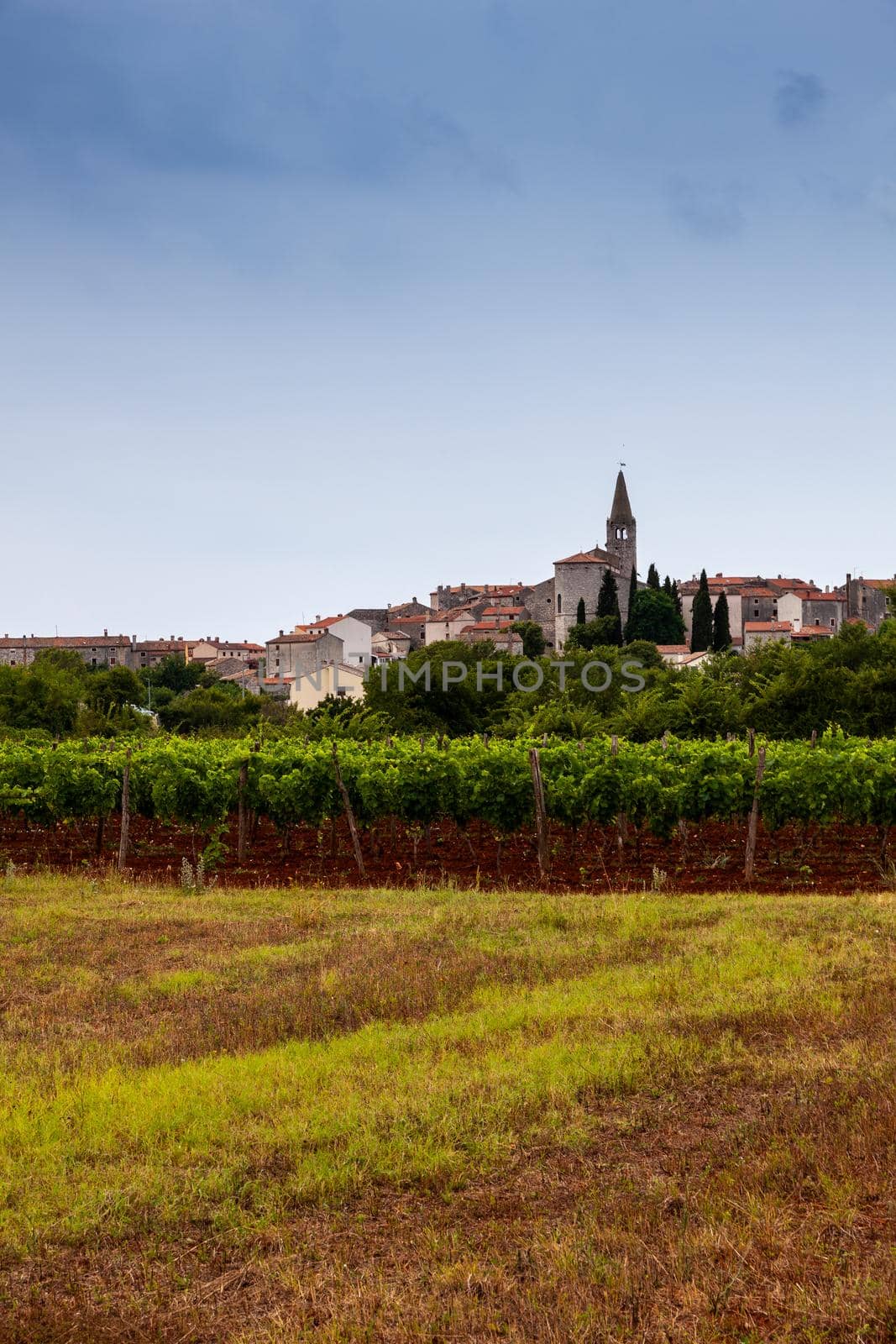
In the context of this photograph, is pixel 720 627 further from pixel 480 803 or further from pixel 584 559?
pixel 480 803

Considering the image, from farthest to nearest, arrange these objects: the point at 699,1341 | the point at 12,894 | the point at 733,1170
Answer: the point at 12,894 → the point at 733,1170 → the point at 699,1341

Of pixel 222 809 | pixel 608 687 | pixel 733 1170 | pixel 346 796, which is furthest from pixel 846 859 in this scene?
pixel 608 687

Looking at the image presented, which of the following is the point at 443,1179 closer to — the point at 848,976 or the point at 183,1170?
the point at 183,1170

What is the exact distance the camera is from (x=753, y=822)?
14.9 meters

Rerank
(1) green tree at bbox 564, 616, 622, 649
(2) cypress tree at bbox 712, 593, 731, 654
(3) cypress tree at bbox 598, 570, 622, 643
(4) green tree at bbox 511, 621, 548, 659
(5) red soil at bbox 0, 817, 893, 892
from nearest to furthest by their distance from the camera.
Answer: (5) red soil at bbox 0, 817, 893, 892 < (2) cypress tree at bbox 712, 593, 731, 654 < (1) green tree at bbox 564, 616, 622, 649 < (3) cypress tree at bbox 598, 570, 622, 643 < (4) green tree at bbox 511, 621, 548, 659

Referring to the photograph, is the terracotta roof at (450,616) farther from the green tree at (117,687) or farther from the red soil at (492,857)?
the red soil at (492,857)

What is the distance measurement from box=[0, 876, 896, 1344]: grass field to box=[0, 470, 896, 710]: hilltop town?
2997 inches

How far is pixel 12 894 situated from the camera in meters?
13.3

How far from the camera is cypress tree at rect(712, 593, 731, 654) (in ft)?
288

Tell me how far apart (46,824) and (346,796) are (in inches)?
229

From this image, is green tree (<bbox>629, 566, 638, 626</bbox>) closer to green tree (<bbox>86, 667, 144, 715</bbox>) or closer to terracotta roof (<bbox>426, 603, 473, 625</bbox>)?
terracotta roof (<bbox>426, 603, 473, 625</bbox>)

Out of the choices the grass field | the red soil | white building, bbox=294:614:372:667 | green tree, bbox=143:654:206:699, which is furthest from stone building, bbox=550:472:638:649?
the grass field

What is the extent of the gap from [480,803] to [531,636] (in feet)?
285

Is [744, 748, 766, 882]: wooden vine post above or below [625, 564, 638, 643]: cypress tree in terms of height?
below
